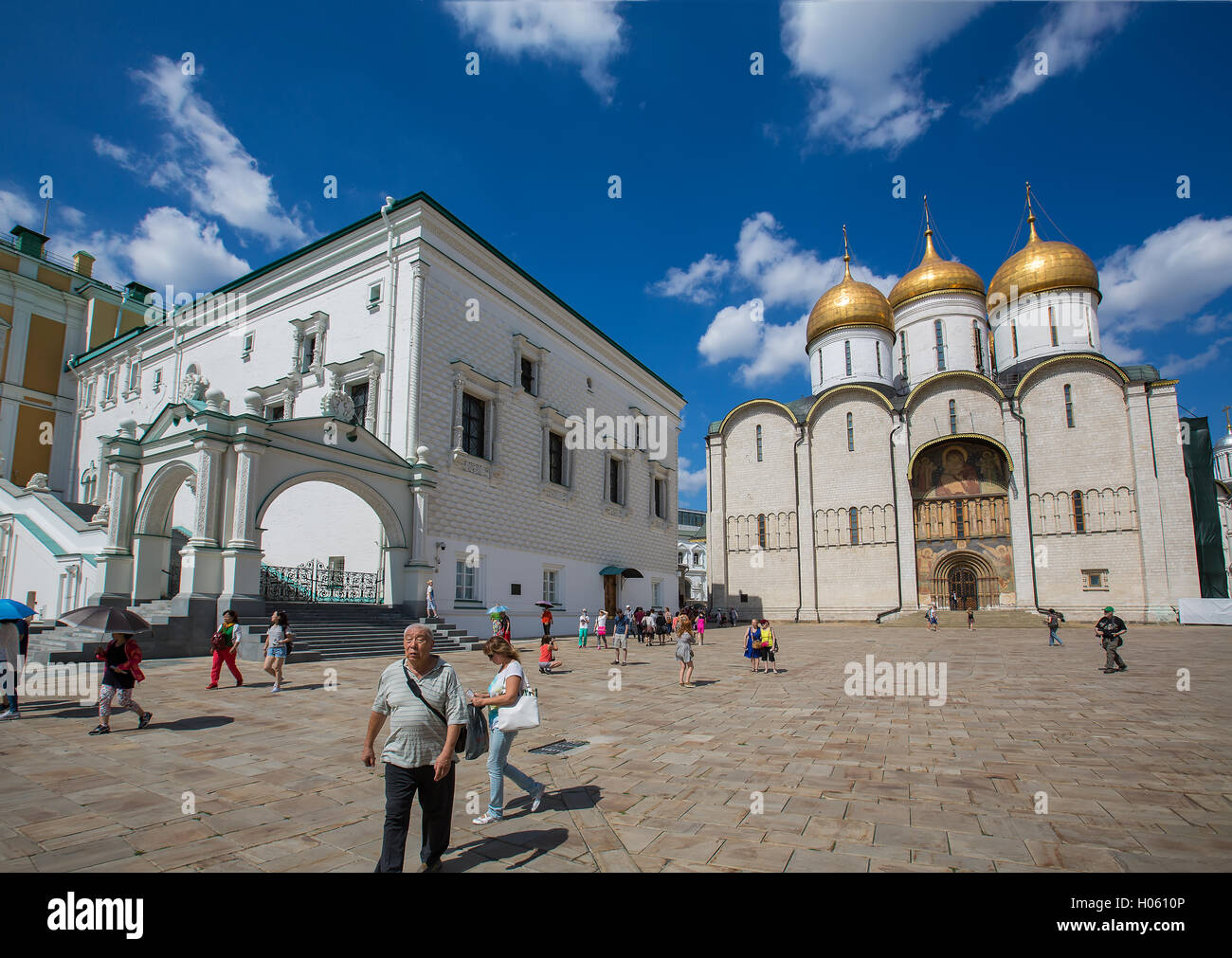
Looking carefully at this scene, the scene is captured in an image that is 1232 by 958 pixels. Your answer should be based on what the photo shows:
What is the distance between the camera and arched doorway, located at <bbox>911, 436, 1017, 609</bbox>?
3481cm

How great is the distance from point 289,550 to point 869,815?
2039 cm

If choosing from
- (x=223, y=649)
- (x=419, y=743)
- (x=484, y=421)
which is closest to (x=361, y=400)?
(x=484, y=421)

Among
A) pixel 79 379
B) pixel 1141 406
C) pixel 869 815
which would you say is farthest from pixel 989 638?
pixel 79 379

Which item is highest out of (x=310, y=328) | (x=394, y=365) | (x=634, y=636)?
(x=310, y=328)

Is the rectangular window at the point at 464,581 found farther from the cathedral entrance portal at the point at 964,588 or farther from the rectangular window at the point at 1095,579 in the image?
the rectangular window at the point at 1095,579

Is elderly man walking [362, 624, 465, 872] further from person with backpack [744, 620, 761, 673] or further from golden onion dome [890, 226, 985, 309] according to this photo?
golden onion dome [890, 226, 985, 309]

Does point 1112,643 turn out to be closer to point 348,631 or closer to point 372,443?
point 348,631

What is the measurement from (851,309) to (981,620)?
21.4m

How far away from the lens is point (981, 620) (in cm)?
3256

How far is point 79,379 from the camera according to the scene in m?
32.2

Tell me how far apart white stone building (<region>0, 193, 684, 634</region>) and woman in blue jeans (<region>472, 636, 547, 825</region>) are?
1110cm

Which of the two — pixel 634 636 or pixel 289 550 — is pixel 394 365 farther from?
pixel 634 636

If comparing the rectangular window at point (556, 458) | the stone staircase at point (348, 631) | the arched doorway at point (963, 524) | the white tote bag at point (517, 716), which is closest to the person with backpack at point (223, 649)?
the stone staircase at point (348, 631)

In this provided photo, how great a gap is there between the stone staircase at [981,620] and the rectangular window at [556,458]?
19.2 meters
